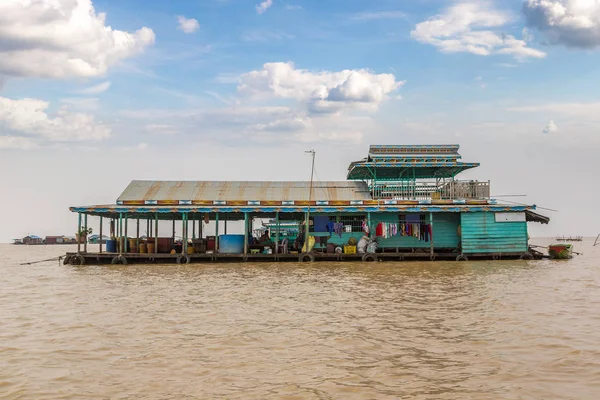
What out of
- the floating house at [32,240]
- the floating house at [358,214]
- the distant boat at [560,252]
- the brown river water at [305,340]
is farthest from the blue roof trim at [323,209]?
the floating house at [32,240]

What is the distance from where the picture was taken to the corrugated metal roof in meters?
36.7

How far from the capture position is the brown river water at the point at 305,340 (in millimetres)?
8836

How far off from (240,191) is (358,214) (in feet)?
27.6

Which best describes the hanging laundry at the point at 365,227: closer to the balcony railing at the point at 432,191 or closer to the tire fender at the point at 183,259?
the balcony railing at the point at 432,191

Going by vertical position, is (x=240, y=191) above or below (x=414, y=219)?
above

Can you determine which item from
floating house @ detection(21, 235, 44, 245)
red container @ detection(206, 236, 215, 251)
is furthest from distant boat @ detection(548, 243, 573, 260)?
floating house @ detection(21, 235, 44, 245)

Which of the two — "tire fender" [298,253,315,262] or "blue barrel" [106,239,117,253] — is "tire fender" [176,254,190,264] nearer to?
"blue barrel" [106,239,117,253]

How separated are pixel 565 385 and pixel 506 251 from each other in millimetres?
26257

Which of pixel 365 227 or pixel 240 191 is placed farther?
pixel 240 191

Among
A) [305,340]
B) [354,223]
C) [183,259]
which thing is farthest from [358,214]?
[305,340]

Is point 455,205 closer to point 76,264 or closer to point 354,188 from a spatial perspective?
point 354,188

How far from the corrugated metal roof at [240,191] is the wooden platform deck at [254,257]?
423 centimetres

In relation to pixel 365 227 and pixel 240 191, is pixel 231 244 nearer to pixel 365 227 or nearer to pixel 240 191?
pixel 240 191

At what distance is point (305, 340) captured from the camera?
39.3ft
